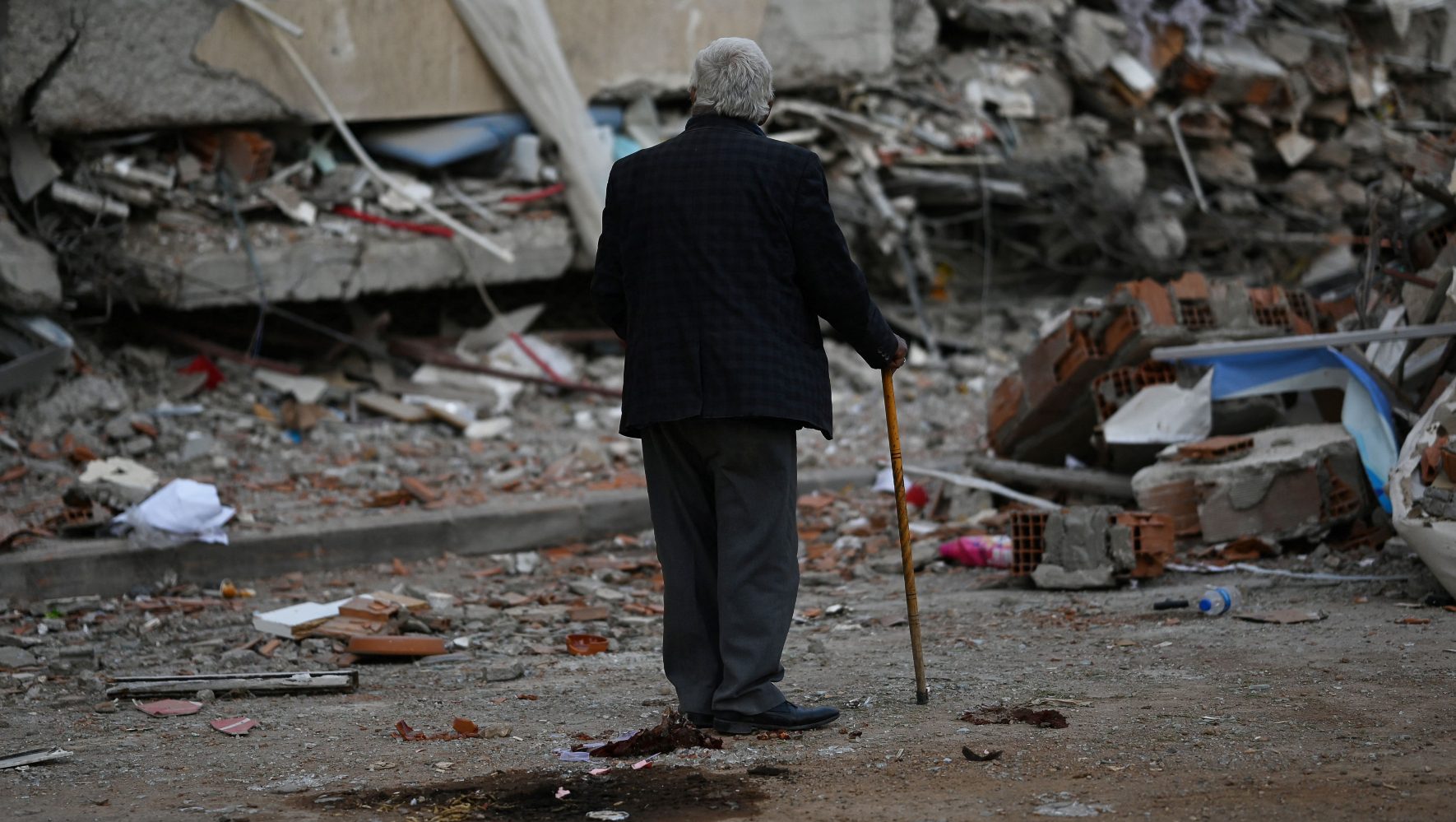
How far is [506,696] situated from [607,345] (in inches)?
244

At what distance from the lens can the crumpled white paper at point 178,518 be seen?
642cm

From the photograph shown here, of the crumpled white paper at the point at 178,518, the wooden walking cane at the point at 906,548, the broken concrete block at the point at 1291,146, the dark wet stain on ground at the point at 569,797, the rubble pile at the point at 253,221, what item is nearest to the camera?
the dark wet stain on ground at the point at 569,797

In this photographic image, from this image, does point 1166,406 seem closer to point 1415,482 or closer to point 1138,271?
point 1415,482

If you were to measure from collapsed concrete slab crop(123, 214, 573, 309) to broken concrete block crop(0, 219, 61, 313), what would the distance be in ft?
1.79

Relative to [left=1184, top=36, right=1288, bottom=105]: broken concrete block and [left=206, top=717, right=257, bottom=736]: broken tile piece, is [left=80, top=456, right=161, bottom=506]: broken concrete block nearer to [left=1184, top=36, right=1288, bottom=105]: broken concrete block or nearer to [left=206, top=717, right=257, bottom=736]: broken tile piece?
[left=206, top=717, right=257, bottom=736]: broken tile piece

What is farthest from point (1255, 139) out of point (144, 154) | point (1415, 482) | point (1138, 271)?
point (144, 154)

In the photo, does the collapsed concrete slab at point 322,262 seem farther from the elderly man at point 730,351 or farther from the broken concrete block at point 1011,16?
the elderly man at point 730,351

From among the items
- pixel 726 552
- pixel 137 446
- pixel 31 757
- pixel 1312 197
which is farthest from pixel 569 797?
pixel 1312 197

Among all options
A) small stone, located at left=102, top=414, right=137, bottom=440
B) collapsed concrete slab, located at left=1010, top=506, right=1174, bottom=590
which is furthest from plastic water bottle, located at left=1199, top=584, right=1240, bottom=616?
small stone, located at left=102, top=414, right=137, bottom=440

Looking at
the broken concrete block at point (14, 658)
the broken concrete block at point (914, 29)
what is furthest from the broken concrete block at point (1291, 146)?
the broken concrete block at point (14, 658)

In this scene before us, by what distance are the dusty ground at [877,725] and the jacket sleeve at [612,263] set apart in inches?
47.1

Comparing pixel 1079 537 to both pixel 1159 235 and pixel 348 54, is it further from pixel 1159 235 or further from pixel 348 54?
pixel 1159 235

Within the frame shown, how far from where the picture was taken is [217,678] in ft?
15.2

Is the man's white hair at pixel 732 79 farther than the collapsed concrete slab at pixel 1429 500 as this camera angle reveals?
No
